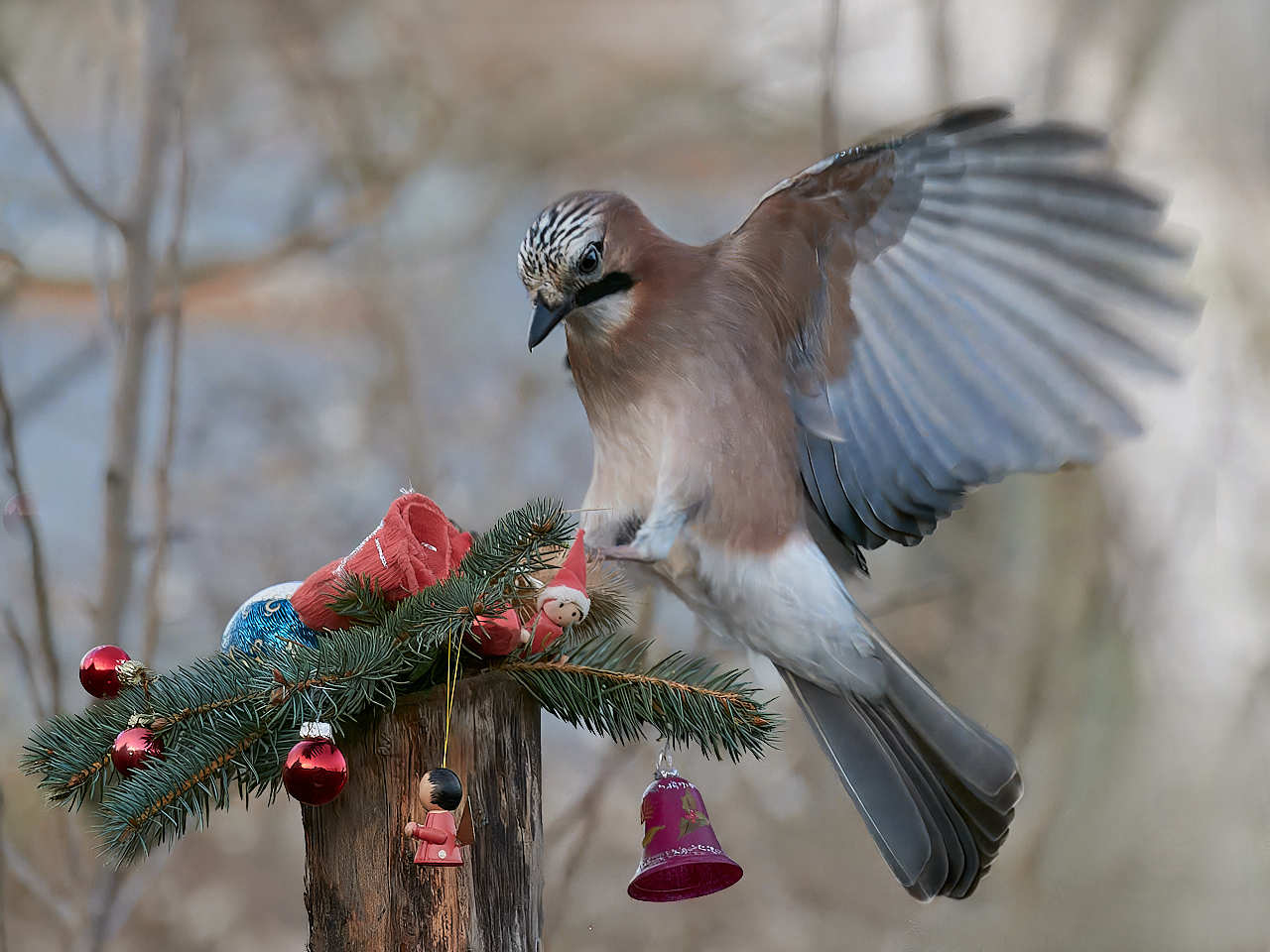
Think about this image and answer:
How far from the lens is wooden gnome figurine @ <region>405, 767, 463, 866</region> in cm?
66

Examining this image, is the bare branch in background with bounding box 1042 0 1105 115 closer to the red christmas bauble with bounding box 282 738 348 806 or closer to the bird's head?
the bird's head

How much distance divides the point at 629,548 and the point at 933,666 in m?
1.08

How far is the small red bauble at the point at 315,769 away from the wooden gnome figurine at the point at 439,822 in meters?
0.06

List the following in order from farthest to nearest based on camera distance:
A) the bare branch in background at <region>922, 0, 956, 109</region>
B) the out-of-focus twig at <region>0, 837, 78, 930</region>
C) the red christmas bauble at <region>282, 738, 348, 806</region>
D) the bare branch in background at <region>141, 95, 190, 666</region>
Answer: the bare branch in background at <region>922, 0, 956, 109</region>, the bare branch in background at <region>141, 95, 190, 666</region>, the out-of-focus twig at <region>0, 837, 78, 930</region>, the red christmas bauble at <region>282, 738, 348, 806</region>

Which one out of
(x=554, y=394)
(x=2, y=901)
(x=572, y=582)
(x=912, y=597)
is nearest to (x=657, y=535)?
(x=572, y=582)

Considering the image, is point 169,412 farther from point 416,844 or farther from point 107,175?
point 416,844

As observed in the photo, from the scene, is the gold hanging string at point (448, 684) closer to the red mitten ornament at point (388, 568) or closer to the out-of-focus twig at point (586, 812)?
the red mitten ornament at point (388, 568)

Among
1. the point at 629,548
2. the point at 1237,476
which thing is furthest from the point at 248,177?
the point at 1237,476

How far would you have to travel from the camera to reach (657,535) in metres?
0.93

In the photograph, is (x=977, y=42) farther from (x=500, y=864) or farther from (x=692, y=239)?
(x=500, y=864)

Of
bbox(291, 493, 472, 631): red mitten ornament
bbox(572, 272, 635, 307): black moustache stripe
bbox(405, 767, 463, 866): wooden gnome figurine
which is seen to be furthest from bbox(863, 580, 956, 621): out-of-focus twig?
bbox(405, 767, 463, 866): wooden gnome figurine

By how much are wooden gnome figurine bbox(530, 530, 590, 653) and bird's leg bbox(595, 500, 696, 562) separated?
0.34ft

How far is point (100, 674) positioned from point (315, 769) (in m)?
0.25

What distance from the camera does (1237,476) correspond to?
68.1 inches
